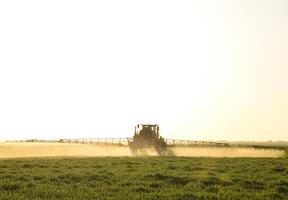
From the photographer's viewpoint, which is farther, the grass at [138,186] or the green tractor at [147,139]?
the green tractor at [147,139]

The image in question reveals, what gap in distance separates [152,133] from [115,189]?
4983 centimetres

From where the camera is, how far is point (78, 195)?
17.5 m

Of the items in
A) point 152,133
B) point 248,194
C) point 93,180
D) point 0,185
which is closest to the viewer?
point 248,194

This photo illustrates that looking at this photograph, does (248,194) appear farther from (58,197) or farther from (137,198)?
(58,197)

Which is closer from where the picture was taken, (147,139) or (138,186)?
(138,186)

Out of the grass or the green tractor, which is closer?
the grass

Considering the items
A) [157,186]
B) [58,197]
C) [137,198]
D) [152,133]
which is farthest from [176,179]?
[152,133]

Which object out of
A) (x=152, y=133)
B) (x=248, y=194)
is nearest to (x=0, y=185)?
(x=248, y=194)

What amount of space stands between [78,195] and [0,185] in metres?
4.64

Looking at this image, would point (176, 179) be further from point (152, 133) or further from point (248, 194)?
point (152, 133)

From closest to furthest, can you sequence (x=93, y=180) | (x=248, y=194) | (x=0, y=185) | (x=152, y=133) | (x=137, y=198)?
(x=137, y=198) < (x=248, y=194) < (x=0, y=185) < (x=93, y=180) < (x=152, y=133)

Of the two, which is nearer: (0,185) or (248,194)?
(248,194)

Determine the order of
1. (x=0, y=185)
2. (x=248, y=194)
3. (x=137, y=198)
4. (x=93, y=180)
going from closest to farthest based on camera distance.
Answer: (x=137, y=198) < (x=248, y=194) < (x=0, y=185) < (x=93, y=180)

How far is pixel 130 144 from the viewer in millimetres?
69812
